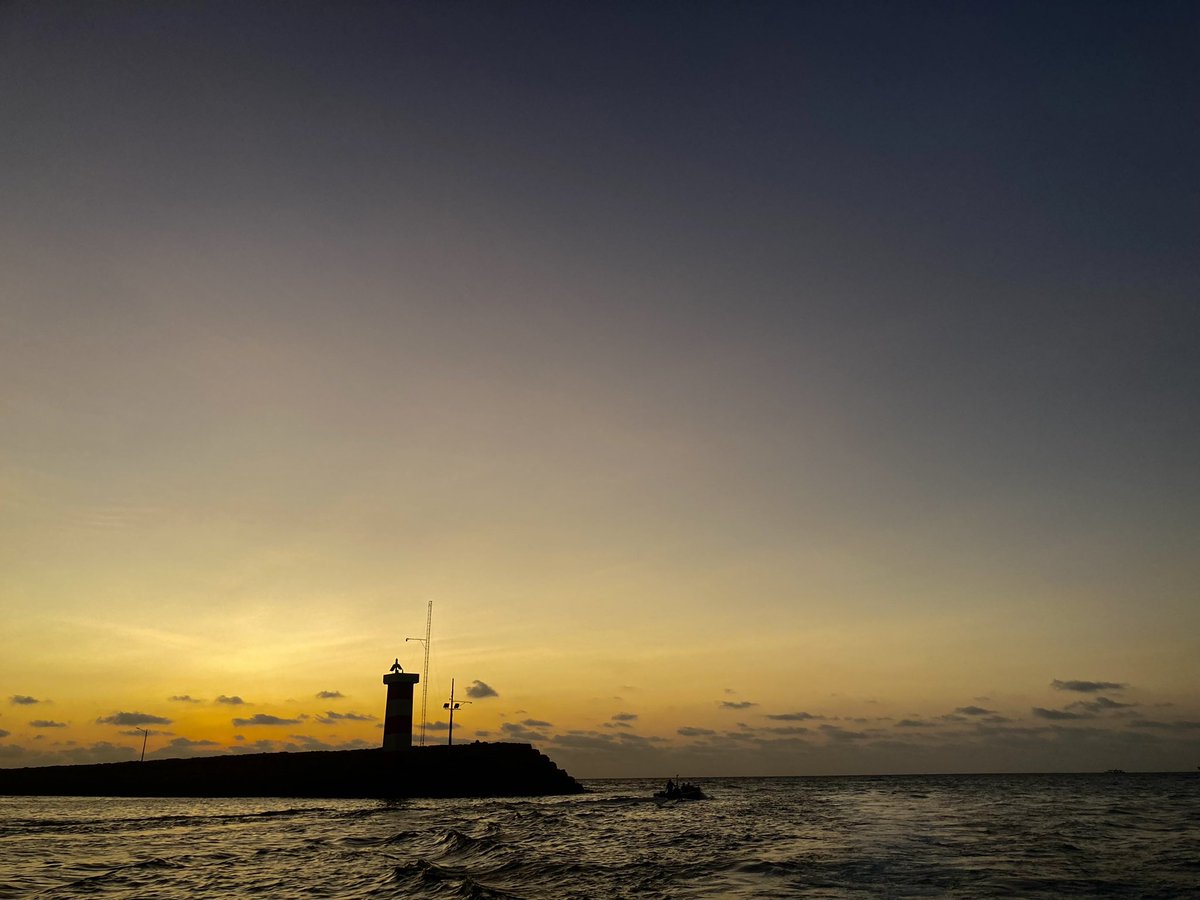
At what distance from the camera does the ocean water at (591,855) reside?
26.3m

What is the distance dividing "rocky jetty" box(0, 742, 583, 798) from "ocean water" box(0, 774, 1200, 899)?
82.1 feet

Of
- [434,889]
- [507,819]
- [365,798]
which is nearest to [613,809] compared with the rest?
[507,819]

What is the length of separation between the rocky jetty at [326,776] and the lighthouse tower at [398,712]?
2320mm

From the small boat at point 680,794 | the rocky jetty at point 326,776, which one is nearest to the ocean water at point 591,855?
the rocky jetty at point 326,776

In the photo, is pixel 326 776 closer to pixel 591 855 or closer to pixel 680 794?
pixel 680 794

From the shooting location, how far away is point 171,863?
104ft

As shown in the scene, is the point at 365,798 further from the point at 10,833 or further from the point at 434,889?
the point at 434,889

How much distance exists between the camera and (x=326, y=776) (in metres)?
84.9

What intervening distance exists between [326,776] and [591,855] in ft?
196

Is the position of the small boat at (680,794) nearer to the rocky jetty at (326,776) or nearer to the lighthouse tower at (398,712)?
the rocky jetty at (326,776)

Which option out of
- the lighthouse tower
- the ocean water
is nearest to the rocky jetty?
the lighthouse tower

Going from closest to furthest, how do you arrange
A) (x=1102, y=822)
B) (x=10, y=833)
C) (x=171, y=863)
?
(x=171, y=863)
(x=10, y=833)
(x=1102, y=822)

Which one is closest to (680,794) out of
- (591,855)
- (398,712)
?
(398,712)

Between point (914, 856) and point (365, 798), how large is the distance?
64.0 meters
